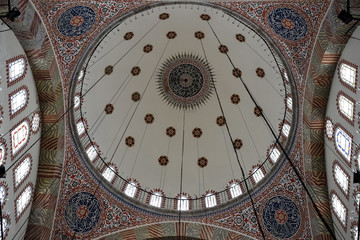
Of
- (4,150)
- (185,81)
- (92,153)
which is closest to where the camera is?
(4,150)

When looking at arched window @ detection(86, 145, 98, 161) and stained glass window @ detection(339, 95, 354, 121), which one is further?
arched window @ detection(86, 145, 98, 161)

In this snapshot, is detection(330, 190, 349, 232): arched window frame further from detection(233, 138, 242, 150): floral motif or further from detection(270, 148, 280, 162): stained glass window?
detection(233, 138, 242, 150): floral motif

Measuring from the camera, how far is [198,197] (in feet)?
41.7

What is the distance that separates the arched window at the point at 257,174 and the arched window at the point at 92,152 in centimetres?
601

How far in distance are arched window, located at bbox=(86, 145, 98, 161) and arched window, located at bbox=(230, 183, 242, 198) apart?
5.31 m

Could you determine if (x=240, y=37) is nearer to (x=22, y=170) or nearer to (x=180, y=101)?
(x=180, y=101)

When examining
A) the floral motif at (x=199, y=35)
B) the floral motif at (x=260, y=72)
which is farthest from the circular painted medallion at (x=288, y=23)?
the floral motif at (x=199, y=35)

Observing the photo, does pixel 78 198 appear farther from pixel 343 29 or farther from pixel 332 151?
pixel 343 29

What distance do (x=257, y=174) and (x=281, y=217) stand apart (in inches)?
72.8

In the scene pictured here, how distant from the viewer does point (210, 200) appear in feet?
40.2

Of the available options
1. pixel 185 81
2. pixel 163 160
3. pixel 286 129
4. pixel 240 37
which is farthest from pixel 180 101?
pixel 286 129

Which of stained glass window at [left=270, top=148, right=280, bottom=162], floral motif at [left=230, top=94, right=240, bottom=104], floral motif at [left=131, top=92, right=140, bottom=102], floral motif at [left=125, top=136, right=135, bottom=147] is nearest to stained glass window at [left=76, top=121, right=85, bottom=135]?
floral motif at [left=125, top=136, right=135, bottom=147]

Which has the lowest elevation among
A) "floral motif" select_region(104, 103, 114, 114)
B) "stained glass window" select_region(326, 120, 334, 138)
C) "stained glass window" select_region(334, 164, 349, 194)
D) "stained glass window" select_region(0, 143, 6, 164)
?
"stained glass window" select_region(0, 143, 6, 164)

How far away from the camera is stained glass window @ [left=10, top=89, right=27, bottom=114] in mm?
8844
